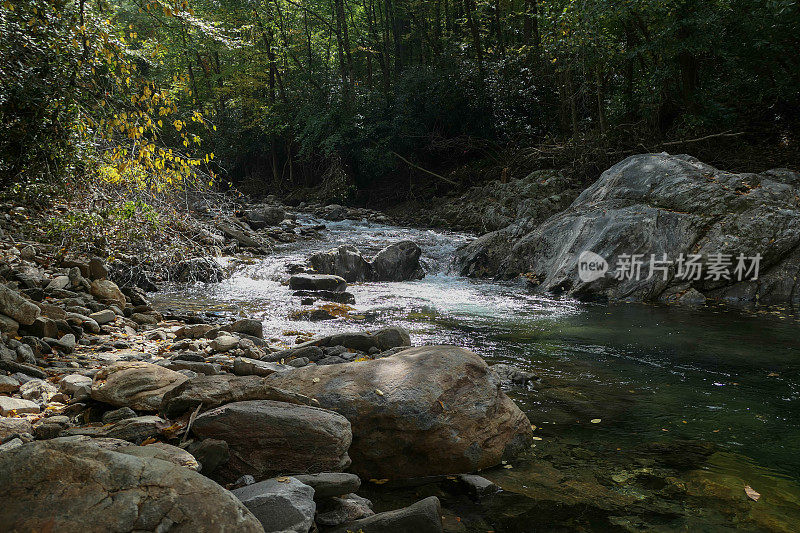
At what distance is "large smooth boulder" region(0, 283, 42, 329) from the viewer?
426 centimetres

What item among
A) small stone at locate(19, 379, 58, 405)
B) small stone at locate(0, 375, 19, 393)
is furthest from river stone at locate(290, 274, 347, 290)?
small stone at locate(0, 375, 19, 393)

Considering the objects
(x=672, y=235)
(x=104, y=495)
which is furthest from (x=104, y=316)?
(x=672, y=235)

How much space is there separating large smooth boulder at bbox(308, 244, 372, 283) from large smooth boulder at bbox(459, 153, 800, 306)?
2.92 m

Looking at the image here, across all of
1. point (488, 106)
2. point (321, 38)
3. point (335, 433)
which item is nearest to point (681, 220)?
point (335, 433)

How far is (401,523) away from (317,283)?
23.5 ft

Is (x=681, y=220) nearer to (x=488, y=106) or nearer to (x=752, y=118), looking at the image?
(x=752, y=118)

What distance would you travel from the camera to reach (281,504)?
7.06ft

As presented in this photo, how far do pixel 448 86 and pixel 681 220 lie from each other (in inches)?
485

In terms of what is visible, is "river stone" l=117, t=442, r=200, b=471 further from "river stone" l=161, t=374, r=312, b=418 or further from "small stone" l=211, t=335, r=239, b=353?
"small stone" l=211, t=335, r=239, b=353

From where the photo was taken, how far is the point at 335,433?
2703mm

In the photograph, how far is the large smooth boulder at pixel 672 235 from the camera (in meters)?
8.21

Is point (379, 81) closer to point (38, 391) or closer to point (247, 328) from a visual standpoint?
point (247, 328)

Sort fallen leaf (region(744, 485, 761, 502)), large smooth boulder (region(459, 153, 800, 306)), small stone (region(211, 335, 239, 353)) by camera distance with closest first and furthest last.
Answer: fallen leaf (region(744, 485, 761, 502)), small stone (region(211, 335, 239, 353)), large smooth boulder (region(459, 153, 800, 306))

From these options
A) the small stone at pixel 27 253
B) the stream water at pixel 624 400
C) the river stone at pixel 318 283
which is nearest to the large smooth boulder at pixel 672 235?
the stream water at pixel 624 400
